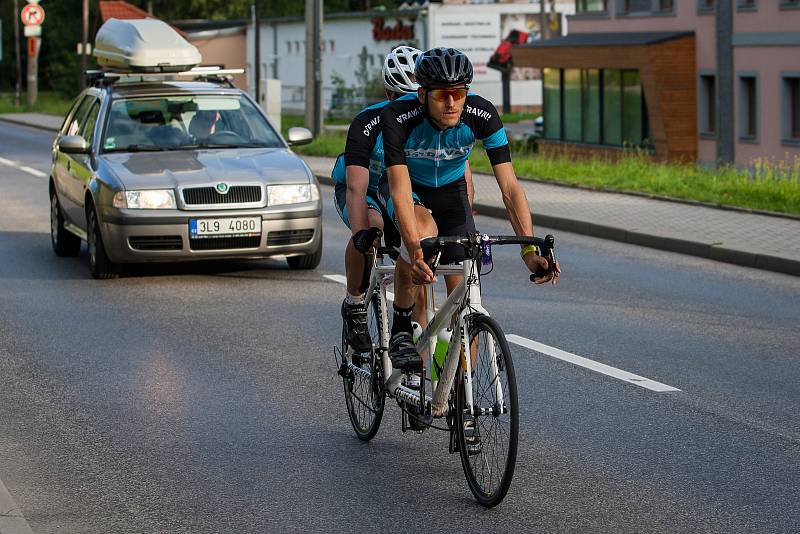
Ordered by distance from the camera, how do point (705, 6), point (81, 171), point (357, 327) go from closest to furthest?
point (357, 327) → point (81, 171) → point (705, 6)

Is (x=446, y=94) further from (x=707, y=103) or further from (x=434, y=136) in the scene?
(x=707, y=103)

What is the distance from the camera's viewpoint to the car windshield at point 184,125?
1436 centimetres

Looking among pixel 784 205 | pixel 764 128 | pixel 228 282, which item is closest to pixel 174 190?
pixel 228 282

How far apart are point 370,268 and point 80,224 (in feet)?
24.7

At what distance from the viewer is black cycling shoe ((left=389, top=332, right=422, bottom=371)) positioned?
21.9 feet

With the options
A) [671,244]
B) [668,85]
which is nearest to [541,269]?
[671,244]

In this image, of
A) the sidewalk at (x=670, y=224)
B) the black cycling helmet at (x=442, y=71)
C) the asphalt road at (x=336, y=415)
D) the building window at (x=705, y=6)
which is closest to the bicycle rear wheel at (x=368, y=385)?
the asphalt road at (x=336, y=415)

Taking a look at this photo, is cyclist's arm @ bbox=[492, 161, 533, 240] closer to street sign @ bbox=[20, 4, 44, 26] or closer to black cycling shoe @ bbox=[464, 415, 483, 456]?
black cycling shoe @ bbox=[464, 415, 483, 456]

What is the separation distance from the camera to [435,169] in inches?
263

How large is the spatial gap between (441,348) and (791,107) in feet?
104

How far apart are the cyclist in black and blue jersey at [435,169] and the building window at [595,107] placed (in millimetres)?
34353

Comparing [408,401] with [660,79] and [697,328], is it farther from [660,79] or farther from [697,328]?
[660,79]

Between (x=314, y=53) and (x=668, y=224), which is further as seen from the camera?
(x=314, y=53)

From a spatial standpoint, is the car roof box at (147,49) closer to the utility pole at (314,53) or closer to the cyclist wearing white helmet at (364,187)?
the cyclist wearing white helmet at (364,187)
